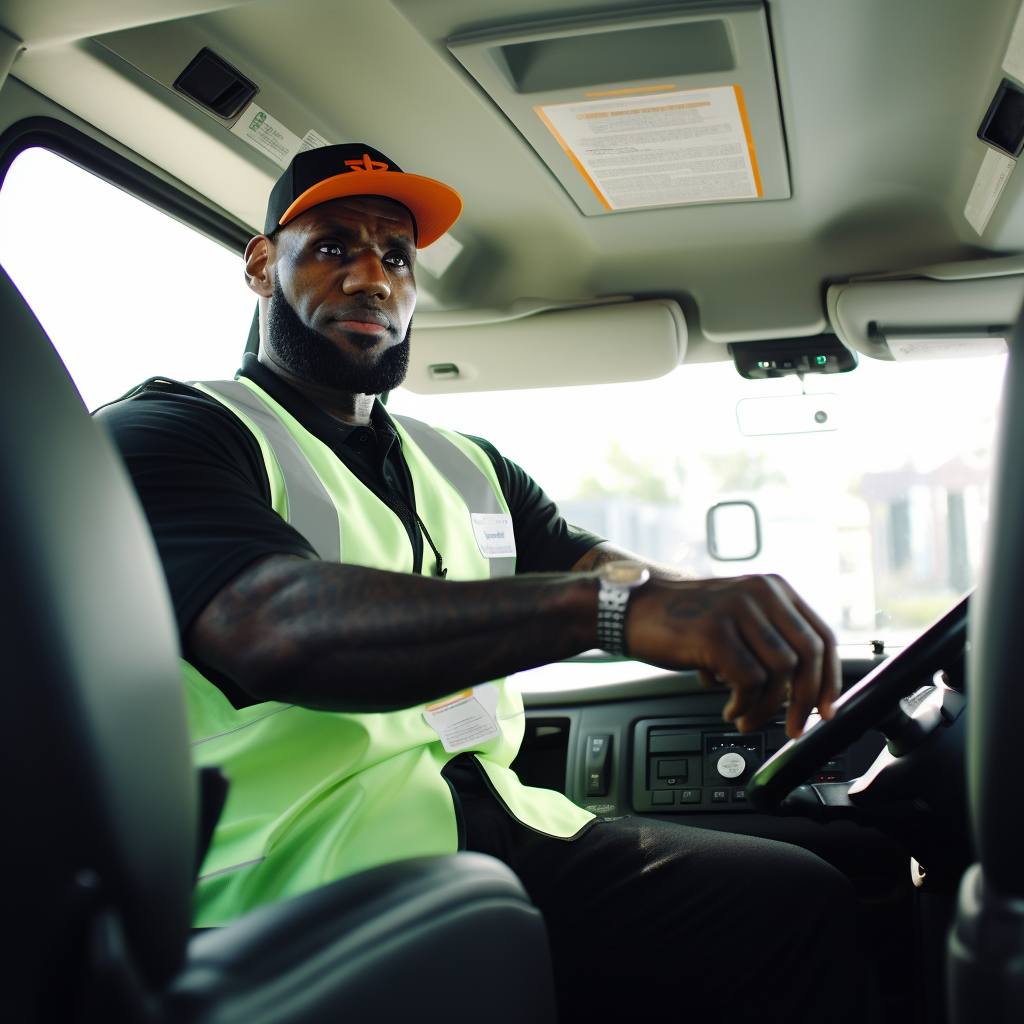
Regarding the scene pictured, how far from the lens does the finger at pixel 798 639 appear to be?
0.94m

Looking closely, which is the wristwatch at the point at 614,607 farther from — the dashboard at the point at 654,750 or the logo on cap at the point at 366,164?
the dashboard at the point at 654,750

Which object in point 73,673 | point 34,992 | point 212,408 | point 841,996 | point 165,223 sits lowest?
point 841,996

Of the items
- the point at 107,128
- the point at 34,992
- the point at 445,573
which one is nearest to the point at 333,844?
the point at 445,573

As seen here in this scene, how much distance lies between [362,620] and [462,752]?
2.45 ft

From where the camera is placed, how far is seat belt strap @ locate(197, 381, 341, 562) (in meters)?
1.60

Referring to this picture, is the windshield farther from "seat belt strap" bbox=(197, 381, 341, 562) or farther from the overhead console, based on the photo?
"seat belt strap" bbox=(197, 381, 341, 562)

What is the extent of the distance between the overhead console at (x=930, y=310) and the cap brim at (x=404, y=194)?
110cm

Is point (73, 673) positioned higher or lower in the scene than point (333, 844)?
higher

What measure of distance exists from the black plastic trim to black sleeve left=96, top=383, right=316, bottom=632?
589mm

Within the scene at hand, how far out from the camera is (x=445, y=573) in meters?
1.83

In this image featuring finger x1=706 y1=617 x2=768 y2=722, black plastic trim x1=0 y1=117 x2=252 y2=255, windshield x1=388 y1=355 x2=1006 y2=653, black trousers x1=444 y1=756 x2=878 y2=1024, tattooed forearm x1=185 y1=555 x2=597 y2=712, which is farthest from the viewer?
windshield x1=388 y1=355 x2=1006 y2=653

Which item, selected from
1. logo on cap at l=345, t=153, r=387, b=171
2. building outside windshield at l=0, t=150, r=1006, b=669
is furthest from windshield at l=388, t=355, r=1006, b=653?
logo on cap at l=345, t=153, r=387, b=171

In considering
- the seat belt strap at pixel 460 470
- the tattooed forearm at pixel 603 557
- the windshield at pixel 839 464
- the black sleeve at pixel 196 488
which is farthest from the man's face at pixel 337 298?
the windshield at pixel 839 464

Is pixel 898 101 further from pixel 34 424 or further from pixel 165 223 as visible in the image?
pixel 34 424
